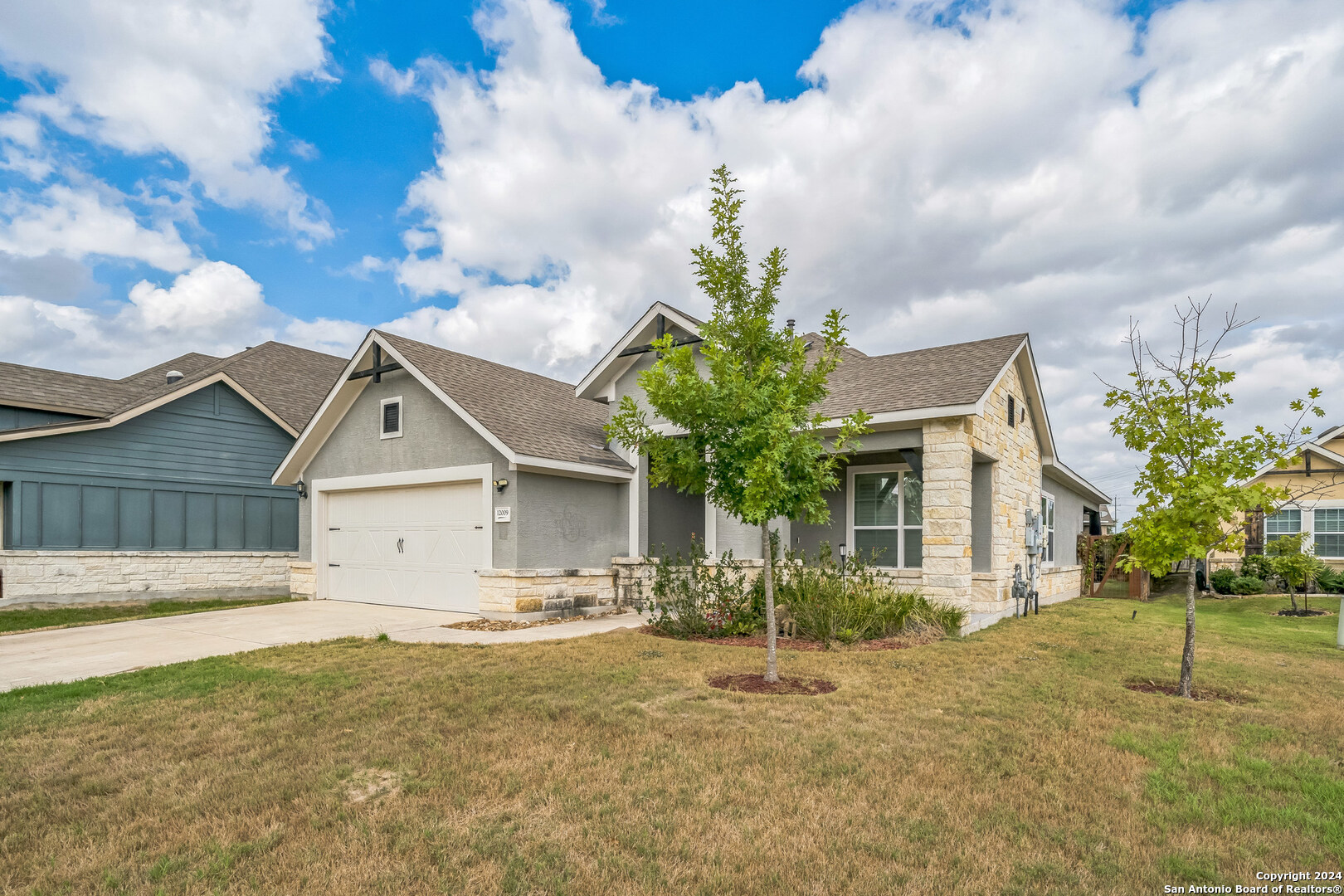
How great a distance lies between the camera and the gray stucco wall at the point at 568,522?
12.4 m

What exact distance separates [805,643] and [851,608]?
84 cm

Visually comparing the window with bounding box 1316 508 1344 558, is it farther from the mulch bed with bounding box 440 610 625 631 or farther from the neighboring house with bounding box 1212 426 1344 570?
the mulch bed with bounding box 440 610 625 631

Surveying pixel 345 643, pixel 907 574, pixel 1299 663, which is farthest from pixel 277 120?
pixel 1299 663

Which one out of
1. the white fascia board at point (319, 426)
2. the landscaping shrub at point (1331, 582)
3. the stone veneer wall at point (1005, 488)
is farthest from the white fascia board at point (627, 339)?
the landscaping shrub at point (1331, 582)

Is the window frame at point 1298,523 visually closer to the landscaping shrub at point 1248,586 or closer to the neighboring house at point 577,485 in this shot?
the landscaping shrub at point 1248,586

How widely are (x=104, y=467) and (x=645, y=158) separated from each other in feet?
43.7

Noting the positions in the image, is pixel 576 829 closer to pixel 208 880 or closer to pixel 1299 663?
pixel 208 880

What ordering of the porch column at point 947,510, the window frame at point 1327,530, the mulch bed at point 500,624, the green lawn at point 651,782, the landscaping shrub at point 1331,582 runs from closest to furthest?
the green lawn at point 651,782 → the porch column at point 947,510 → the mulch bed at point 500,624 → the landscaping shrub at point 1331,582 → the window frame at point 1327,530

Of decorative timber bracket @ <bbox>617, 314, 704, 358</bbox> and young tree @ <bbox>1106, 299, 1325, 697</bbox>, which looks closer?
young tree @ <bbox>1106, 299, 1325, 697</bbox>

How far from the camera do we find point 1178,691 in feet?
22.9

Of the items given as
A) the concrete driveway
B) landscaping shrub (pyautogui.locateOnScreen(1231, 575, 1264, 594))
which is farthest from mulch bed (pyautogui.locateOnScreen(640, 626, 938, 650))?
landscaping shrub (pyautogui.locateOnScreen(1231, 575, 1264, 594))

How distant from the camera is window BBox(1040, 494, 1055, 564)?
670 inches

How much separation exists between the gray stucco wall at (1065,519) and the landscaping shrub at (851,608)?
9.55 metres

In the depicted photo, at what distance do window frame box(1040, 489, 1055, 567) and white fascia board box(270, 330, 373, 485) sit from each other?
50.2 feet
